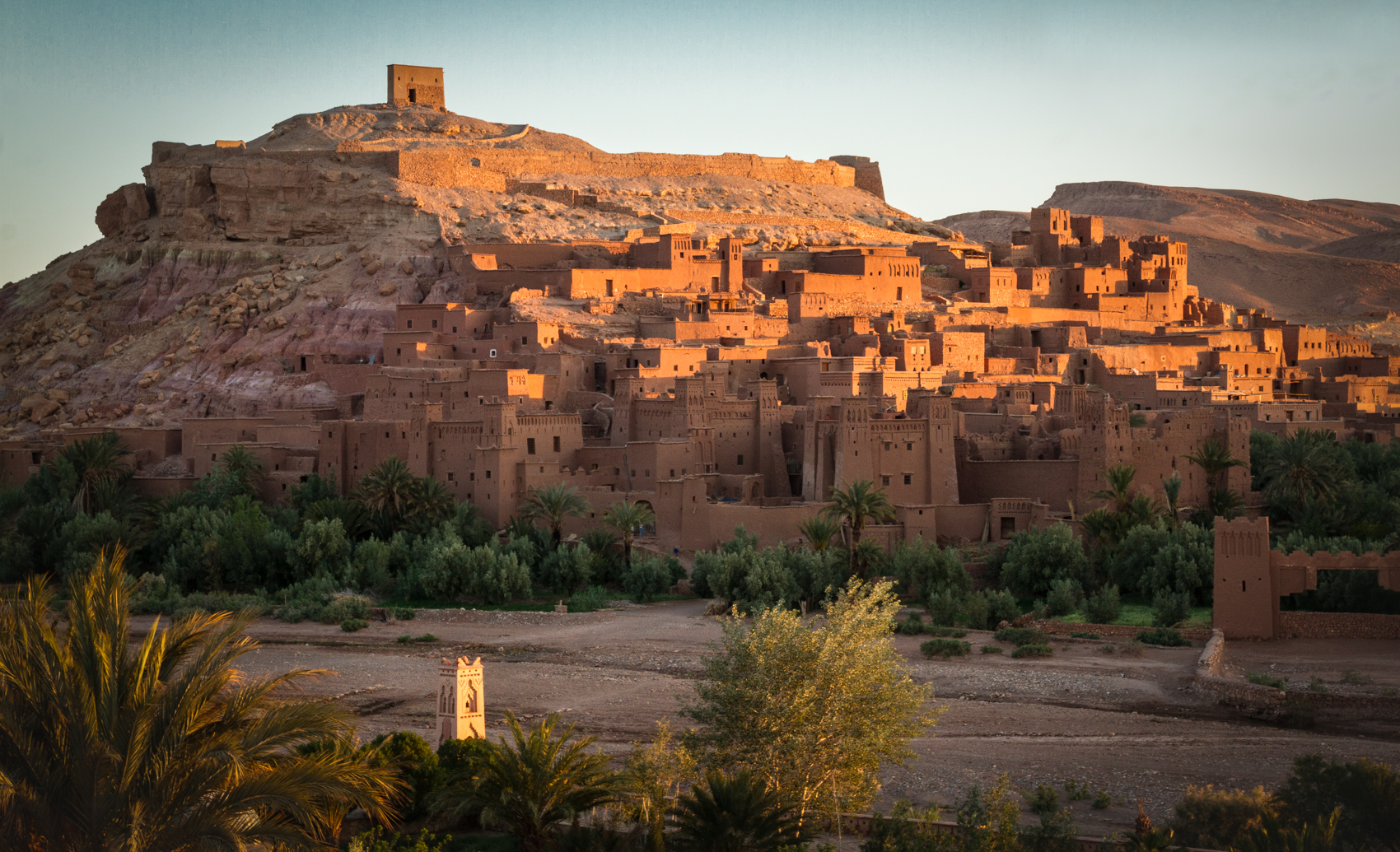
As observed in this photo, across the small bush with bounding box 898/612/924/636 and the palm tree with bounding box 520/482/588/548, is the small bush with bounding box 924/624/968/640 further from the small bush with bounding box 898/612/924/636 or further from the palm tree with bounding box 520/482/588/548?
the palm tree with bounding box 520/482/588/548

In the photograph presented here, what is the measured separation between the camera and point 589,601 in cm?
3198

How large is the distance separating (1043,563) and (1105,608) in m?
2.24

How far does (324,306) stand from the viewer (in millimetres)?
45562

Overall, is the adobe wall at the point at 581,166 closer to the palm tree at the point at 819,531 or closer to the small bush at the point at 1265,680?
the palm tree at the point at 819,531

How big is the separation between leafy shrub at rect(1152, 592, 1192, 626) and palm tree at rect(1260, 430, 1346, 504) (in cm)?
570

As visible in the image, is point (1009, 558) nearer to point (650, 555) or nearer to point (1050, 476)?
point (1050, 476)

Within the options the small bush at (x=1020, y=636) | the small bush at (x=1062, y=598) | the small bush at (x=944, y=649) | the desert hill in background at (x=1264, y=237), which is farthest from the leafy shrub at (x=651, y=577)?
the desert hill in background at (x=1264, y=237)

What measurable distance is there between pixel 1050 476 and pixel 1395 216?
11480cm

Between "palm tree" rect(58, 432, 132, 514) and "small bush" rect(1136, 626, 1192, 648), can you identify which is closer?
"small bush" rect(1136, 626, 1192, 648)

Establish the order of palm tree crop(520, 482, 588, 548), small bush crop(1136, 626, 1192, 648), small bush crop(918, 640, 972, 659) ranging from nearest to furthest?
small bush crop(1136, 626, 1192, 648), small bush crop(918, 640, 972, 659), palm tree crop(520, 482, 588, 548)

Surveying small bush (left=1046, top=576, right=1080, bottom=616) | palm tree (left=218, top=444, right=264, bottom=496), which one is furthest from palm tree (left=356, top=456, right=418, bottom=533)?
small bush (left=1046, top=576, right=1080, bottom=616)

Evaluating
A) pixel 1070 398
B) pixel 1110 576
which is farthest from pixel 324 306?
pixel 1110 576

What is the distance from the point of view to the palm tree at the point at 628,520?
32562 mm

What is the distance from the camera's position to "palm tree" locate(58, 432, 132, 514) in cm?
3725
